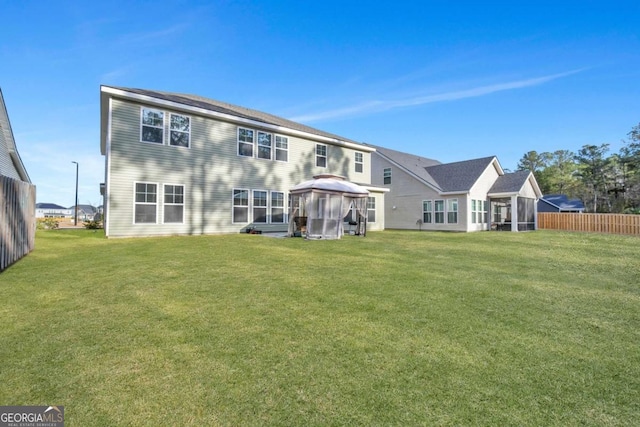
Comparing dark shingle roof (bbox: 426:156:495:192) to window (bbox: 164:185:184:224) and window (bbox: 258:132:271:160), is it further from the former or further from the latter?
window (bbox: 164:185:184:224)

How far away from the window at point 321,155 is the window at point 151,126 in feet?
28.0

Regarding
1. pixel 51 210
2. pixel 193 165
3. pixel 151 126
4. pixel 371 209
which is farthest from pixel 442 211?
pixel 51 210

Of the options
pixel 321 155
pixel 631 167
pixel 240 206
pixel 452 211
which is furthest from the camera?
pixel 631 167

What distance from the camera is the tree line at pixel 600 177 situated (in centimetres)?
3177

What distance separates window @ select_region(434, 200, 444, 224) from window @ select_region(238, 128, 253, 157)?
14.1 m

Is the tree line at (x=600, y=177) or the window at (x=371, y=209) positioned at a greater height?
the tree line at (x=600, y=177)

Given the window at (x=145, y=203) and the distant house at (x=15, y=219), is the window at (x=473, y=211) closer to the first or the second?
the window at (x=145, y=203)

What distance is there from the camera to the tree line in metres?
31.8

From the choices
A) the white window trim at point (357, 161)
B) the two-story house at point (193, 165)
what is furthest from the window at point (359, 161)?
the two-story house at point (193, 165)

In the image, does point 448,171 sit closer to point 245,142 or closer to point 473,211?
point 473,211

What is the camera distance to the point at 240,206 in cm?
1473

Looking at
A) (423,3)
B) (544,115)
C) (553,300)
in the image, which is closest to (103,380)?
(553,300)

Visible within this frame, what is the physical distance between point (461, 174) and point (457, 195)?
224 cm

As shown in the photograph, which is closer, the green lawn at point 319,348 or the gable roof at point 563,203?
the green lawn at point 319,348
